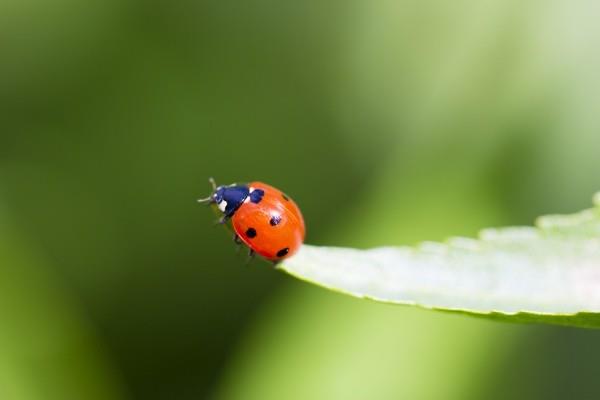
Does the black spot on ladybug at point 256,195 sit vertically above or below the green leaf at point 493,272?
above

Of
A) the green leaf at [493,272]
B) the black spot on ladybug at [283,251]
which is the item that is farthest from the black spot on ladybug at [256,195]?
the green leaf at [493,272]

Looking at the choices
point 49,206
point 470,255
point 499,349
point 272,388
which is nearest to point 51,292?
point 49,206

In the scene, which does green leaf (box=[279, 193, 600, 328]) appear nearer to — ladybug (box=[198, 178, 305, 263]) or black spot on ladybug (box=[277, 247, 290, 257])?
black spot on ladybug (box=[277, 247, 290, 257])

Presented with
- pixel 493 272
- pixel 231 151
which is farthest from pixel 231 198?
pixel 231 151

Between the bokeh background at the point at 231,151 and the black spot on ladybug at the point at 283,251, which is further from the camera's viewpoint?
the bokeh background at the point at 231,151

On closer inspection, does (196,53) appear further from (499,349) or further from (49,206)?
(499,349)

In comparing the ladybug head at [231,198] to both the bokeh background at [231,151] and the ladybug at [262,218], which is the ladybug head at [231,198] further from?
the bokeh background at [231,151]
